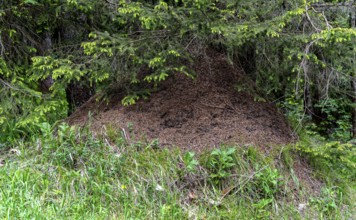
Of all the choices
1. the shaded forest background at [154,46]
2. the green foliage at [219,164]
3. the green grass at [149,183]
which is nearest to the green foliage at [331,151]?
the green grass at [149,183]

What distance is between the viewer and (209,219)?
3830 millimetres

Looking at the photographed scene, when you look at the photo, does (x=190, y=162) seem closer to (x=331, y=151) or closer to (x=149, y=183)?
(x=149, y=183)

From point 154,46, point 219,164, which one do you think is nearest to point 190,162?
point 219,164

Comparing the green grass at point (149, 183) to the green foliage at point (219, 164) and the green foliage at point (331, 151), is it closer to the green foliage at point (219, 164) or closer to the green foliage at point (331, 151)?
the green foliage at point (219, 164)

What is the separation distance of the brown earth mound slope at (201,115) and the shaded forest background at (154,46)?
215 mm

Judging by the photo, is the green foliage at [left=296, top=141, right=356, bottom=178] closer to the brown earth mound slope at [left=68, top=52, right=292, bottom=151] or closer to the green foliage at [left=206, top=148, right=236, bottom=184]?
the brown earth mound slope at [left=68, top=52, right=292, bottom=151]

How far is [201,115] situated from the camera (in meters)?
5.05

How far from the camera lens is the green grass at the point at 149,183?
3.79 m

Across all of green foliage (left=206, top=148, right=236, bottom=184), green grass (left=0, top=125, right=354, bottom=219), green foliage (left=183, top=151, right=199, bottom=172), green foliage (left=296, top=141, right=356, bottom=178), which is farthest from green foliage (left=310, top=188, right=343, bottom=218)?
green foliage (left=183, top=151, right=199, bottom=172)

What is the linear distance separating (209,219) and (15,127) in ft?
9.96

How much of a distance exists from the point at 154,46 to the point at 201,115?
114 centimetres

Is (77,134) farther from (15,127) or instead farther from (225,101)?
(225,101)

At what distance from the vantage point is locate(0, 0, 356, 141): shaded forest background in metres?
4.47

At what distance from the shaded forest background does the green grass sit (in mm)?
634
